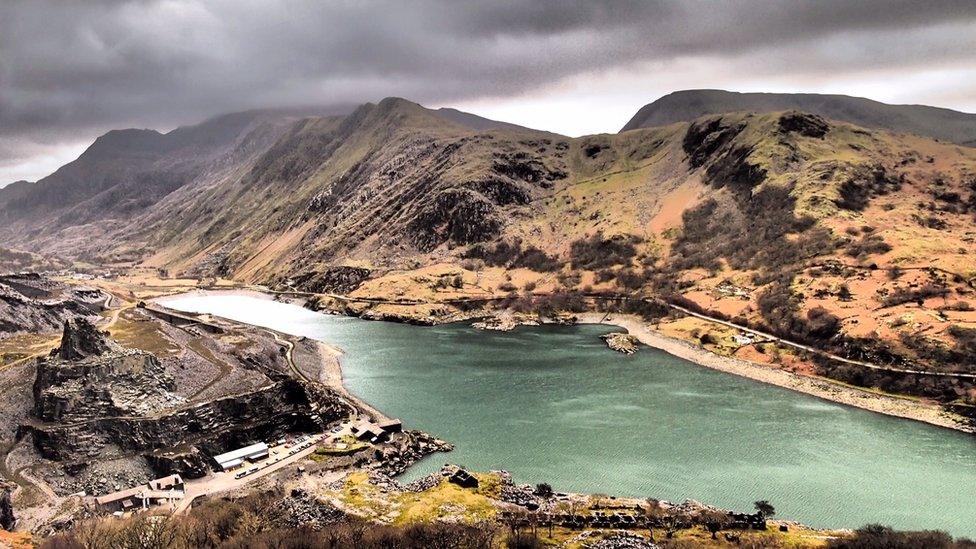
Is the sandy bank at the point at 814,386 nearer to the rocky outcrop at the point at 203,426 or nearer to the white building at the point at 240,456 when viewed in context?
the rocky outcrop at the point at 203,426

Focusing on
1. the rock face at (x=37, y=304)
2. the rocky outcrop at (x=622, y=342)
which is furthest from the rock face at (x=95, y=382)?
the rocky outcrop at (x=622, y=342)

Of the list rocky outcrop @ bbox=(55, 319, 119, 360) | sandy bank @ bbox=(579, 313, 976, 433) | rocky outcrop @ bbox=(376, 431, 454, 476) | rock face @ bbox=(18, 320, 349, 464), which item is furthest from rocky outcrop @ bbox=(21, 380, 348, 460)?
sandy bank @ bbox=(579, 313, 976, 433)

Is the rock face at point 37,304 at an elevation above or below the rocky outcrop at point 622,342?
above

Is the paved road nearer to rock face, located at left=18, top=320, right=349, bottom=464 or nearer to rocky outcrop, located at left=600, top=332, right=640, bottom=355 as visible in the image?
rocky outcrop, located at left=600, top=332, right=640, bottom=355

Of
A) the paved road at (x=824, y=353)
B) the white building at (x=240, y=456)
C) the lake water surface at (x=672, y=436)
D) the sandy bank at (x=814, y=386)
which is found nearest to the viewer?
the lake water surface at (x=672, y=436)

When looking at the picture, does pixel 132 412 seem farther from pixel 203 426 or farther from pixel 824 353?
pixel 824 353

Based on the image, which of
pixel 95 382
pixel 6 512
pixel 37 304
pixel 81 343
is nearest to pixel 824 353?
pixel 95 382
